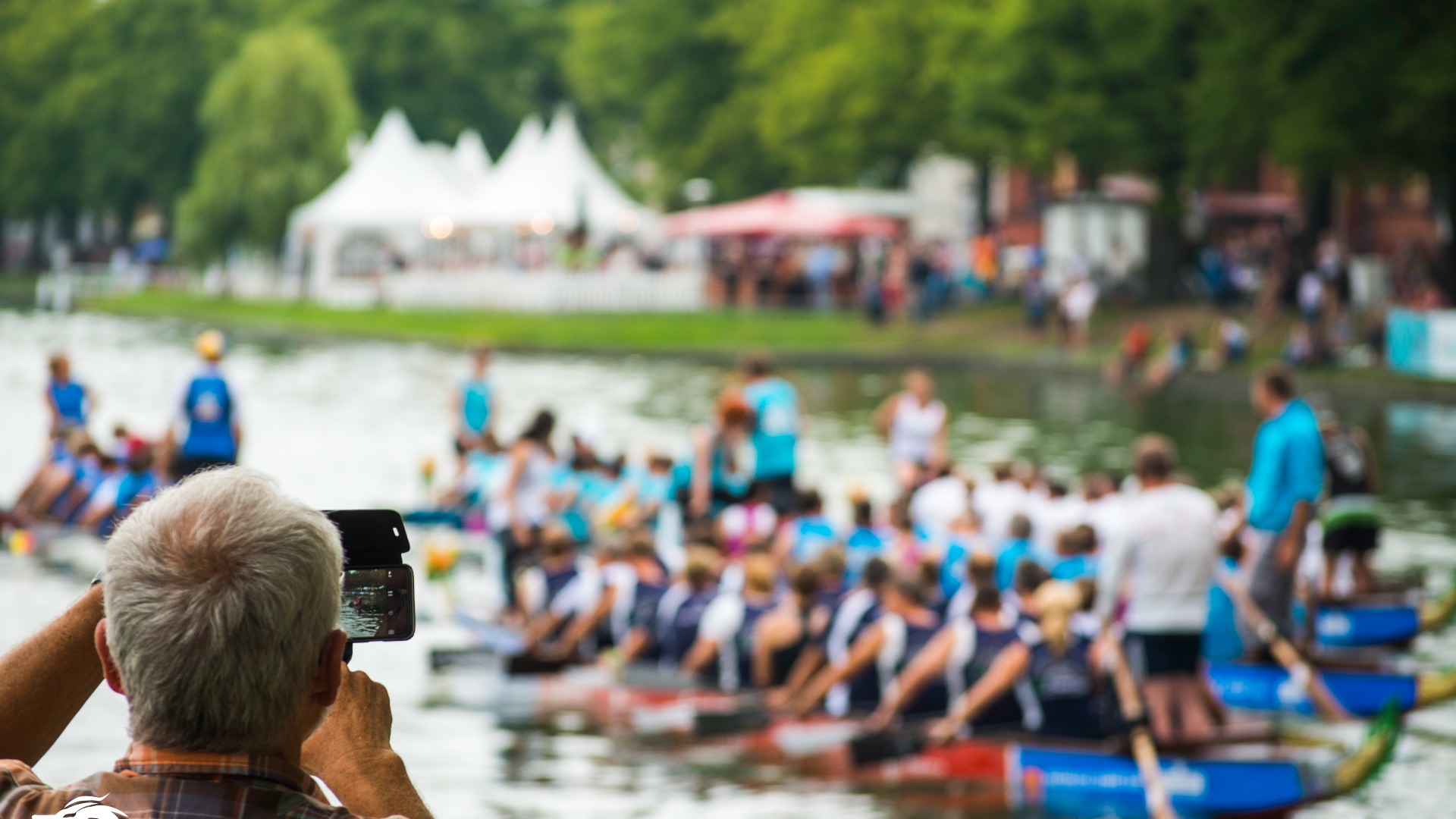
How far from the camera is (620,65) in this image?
61.8m

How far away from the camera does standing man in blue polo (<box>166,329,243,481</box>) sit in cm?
1481

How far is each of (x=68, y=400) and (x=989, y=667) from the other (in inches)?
441

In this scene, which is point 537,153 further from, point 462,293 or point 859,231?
point 859,231

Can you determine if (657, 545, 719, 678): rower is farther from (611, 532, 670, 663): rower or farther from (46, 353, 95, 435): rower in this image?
(46, 353, 95, 435): rower

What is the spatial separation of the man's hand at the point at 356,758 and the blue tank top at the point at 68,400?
1683cm

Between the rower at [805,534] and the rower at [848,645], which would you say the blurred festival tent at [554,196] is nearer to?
the rower at [805,534]

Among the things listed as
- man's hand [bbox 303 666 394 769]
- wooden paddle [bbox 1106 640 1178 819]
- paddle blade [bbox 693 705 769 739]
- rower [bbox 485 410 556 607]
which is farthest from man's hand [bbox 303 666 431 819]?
rower [bbox 485 410 556 607]

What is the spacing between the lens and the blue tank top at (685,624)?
39.0 feet

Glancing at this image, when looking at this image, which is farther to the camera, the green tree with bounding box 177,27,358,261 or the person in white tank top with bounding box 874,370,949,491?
the green tree with bounding box 177,27,358,261

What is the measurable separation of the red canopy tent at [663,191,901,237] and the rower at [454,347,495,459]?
92.3 ft

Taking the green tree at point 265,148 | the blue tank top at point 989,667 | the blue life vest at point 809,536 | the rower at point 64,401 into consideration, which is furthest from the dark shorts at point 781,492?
Result: the green tree at point 265,148

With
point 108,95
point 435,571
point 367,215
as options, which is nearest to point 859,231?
point 367,215

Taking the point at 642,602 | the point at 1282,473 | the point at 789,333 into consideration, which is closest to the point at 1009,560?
the point at 1282,473

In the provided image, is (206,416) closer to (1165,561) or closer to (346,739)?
(1165,561)
